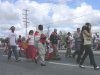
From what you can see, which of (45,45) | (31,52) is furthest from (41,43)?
(31,52)

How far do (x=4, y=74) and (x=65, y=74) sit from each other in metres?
2.29

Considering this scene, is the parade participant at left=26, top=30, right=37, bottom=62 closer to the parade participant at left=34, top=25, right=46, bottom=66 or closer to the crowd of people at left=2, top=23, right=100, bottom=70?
the crowd of people at left=2, top=23, right=100, bottom=70

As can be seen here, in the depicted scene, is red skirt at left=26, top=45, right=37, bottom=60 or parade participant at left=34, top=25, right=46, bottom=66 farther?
red skirt at left=26, top=45, right=37, bottom=60

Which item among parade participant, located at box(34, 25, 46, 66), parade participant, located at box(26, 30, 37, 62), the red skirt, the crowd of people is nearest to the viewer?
the crowd of people

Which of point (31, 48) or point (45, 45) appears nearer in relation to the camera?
point (45, 45)

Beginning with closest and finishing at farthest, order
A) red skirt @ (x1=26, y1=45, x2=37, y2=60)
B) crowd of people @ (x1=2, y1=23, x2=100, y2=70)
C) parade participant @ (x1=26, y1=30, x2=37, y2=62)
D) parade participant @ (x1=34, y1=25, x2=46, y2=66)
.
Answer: crowd of people @ (x1=2, y1=23, x2=100, y2=70), parade participant @ (x1=34, y1=25, x2=46, y2=66), red skirt @ (x1=26, y1=45, x2=37, y2=60), parade participant @ (x1=26, y1=30, x2=37, y2=62)

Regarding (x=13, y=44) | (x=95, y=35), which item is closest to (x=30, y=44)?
(x=13, y=44)

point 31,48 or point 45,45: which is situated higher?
point 45,45

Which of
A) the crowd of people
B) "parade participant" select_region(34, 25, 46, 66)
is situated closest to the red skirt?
the crowd of people

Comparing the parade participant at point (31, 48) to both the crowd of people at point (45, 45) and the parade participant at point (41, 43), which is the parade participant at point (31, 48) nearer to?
the crowd of people at point (45, 45)

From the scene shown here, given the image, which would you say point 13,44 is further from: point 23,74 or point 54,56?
point 23,74

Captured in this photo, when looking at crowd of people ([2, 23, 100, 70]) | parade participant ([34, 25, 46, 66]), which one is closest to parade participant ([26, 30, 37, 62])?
crowd of people ([2, 23, 100, 70])

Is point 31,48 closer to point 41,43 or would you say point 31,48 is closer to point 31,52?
point 31,52

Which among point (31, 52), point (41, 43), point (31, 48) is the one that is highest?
point (41, 43)
